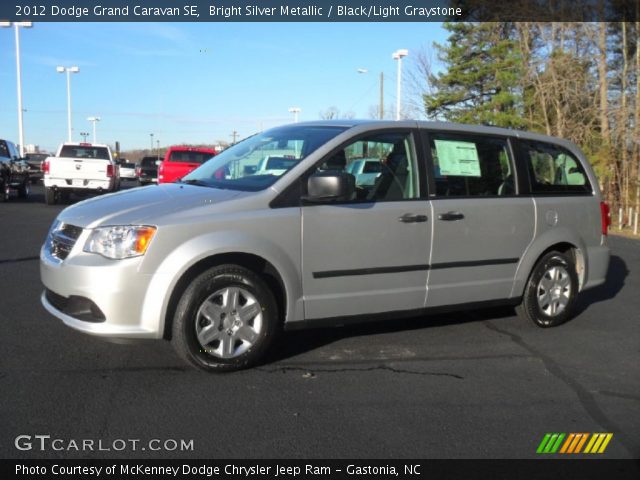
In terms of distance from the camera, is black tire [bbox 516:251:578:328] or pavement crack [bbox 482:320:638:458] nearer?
pavement crack [bbox 482:320:638:458]

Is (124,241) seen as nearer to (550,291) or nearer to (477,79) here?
(550,291)

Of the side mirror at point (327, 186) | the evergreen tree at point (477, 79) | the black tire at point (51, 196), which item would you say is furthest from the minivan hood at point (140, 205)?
the evergreen tree at point (477, 79)

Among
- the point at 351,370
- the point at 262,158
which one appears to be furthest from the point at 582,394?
the point at 262,158

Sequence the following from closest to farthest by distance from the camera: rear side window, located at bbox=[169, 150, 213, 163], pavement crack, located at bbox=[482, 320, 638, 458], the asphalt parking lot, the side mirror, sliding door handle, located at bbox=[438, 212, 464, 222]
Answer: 1. the asphalt parking lot
2. pavement crack, located at bbox=[482, 320, 638, 458]
3. the side mirror
4. sliding door handle, located at bbox=[438, 212, 464, 222]
5. rear side window, located at bbox=[169, 150, 213, 163]

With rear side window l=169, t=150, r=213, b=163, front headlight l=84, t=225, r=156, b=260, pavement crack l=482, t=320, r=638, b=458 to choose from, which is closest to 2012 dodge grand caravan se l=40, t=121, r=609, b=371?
front headlight l=84, t=225, r=156, b=260

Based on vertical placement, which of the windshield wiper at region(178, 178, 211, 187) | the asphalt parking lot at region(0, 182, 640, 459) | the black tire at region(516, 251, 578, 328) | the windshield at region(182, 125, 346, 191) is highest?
the windshield at region(182, 125, 346, 191)

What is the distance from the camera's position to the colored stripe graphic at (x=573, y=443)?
3486 mm

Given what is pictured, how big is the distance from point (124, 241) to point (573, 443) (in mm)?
3016

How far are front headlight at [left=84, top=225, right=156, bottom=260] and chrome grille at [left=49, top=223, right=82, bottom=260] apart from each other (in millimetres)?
268

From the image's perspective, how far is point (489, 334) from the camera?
5730mm

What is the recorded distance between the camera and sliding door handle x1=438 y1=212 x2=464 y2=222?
5.14m

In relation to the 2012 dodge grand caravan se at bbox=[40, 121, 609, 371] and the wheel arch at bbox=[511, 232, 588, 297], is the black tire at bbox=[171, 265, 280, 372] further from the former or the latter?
the wheel arch at bbox=[511, 232, 588, 297]

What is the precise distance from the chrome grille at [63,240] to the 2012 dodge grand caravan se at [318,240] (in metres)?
0.02

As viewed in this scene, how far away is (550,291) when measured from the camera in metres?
5.99
